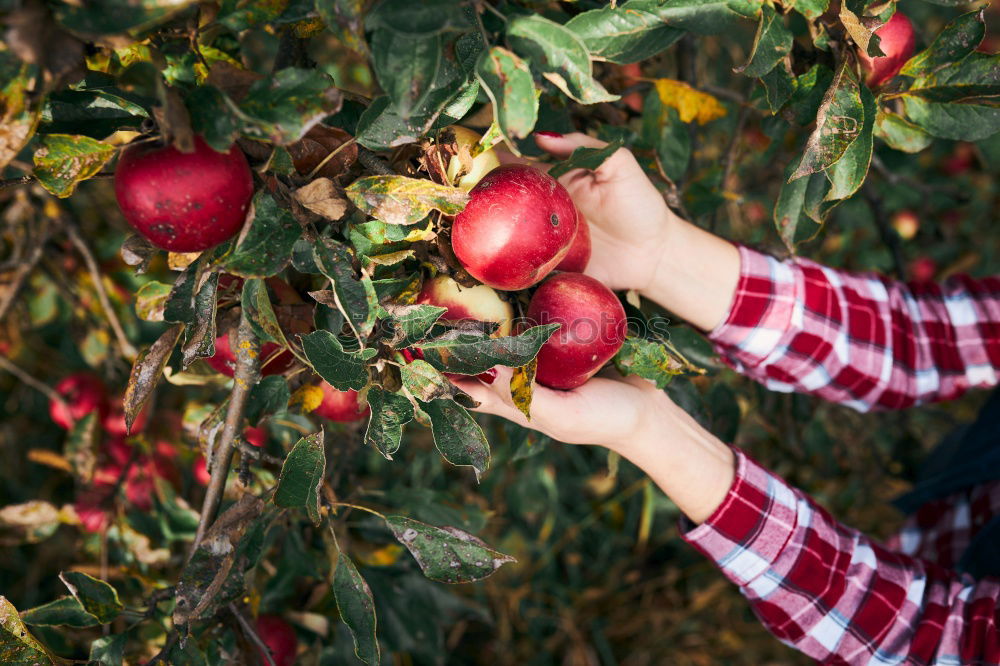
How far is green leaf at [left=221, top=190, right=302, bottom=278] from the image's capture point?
1.93 feet

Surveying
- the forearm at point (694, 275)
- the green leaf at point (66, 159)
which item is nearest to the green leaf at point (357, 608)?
the green leaf at point (66, 159)

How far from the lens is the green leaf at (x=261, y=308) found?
2.18 ft

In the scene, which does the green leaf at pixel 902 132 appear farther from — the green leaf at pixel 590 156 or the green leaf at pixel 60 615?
the green leaf at pixel 60 615

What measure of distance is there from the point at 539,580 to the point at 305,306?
1541mm

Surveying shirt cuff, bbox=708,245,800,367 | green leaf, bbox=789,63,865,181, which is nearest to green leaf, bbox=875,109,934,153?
green leaf, bbox=789,63,865,181

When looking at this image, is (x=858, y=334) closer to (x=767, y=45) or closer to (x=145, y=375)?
(x=767, y=45)

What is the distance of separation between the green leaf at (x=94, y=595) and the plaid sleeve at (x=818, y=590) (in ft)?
2.58

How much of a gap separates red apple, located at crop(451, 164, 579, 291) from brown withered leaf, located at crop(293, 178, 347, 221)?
0.49ft

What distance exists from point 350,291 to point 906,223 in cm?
223

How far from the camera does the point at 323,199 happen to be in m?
0.64

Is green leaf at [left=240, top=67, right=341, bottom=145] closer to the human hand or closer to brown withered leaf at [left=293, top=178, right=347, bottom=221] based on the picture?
brown withered leaf at [left=293, top=178, right=347, bottom=221]

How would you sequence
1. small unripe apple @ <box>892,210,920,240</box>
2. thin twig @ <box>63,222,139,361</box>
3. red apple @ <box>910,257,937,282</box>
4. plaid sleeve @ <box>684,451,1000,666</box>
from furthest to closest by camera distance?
red apple @ <box>910,257,937,282</box> < small unripe apple @ <box>892,210,920,240</box> < thin twig @ <box>63,222,139,361</box> < plaid sleeve @ <box>684,451,1000,666</box>

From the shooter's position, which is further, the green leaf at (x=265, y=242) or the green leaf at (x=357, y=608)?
the green leaf at (x=357, y=608)

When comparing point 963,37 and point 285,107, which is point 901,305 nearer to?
point 963,37
